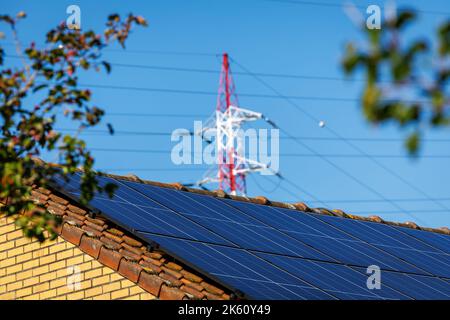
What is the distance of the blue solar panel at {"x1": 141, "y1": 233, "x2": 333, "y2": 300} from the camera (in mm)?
16047

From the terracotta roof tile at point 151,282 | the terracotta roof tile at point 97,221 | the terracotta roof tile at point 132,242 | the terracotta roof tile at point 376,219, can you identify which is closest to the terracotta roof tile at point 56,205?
the terracotta roof tile at point 97,221

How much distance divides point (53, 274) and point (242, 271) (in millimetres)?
3161

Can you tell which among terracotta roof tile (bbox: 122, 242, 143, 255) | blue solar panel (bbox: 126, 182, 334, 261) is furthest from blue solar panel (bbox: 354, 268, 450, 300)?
terracotta roof tile (bbox: 122, 242, 143, 255)

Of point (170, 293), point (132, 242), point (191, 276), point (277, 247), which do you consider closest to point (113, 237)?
point (132, 242)

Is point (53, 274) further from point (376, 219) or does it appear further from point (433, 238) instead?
point (433, 238)

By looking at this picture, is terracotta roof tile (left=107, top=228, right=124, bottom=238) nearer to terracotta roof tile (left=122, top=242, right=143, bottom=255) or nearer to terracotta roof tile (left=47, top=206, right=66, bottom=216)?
terracotta roof tile (left=122, top=242, right=143, bottom=255)

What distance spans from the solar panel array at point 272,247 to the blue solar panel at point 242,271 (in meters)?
0.02

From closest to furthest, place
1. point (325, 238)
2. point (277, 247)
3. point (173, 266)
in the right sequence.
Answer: point (173, 266), point (277, 247), point (325, 238)

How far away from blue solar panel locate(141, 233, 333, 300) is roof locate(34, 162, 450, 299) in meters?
0.02

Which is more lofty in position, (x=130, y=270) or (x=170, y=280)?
(x=130, y=270)

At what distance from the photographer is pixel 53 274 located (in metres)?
17.1

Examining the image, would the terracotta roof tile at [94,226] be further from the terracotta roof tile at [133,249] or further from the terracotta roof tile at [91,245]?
the terracotta roof tile at [91,245]

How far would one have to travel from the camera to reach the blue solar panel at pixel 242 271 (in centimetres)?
1605
